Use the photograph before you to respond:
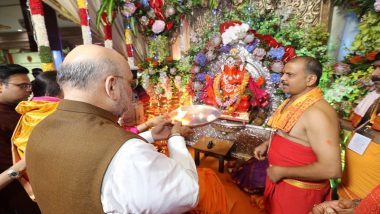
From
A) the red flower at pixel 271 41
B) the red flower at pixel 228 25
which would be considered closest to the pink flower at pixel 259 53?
the red flower at pixel 271 41

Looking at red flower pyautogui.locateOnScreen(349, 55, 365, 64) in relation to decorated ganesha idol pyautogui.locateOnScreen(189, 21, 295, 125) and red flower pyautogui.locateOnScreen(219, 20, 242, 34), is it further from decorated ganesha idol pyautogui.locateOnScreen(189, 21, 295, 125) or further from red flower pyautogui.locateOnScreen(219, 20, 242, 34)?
red flower pyautogui.locateOnScreen(219, 20, 242, 34)

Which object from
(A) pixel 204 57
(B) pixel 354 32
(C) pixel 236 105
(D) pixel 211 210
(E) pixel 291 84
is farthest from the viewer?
(A) pixel 204 57

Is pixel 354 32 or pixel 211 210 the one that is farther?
pixel 354 32

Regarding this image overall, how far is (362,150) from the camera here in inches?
67.1

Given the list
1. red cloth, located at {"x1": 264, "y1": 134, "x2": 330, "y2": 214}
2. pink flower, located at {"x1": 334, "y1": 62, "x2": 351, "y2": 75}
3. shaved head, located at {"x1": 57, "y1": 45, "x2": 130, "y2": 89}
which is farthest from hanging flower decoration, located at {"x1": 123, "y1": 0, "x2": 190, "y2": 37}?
shaved head, located at {"x1": 57, "y1": 45, "x2": 130, "y2": 89}

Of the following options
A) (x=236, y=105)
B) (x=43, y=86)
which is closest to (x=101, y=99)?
(x=43, y=86)

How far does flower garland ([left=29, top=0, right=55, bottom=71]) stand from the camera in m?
2.95

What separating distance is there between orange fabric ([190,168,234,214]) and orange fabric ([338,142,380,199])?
1279 mm

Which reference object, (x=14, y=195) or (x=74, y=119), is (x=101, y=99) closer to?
(x=74, y=119)

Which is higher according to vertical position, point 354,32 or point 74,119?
point 354,32

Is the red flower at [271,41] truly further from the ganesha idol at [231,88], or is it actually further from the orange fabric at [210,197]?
the orange fabric at [210,197]

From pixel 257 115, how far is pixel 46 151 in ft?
12.0

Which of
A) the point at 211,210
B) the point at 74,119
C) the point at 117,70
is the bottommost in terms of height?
the point at 211,210

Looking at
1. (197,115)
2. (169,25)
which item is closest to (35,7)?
(169,25)
